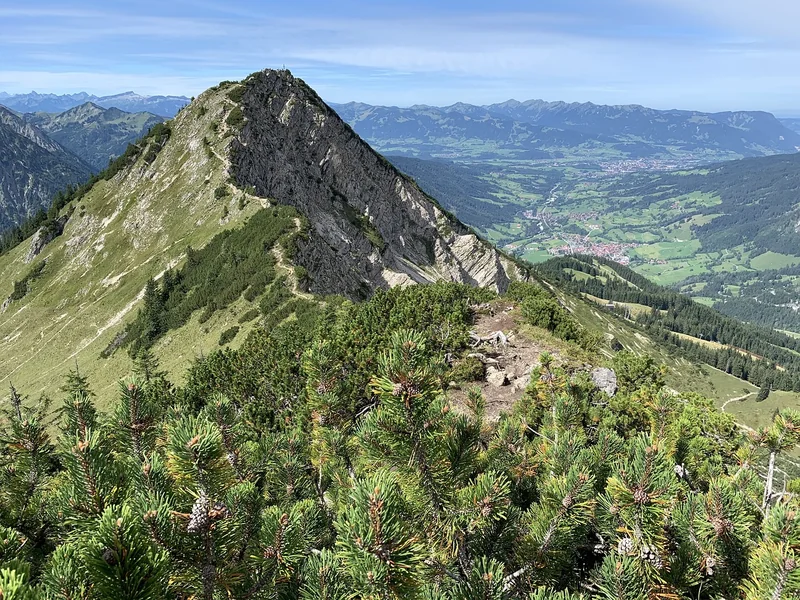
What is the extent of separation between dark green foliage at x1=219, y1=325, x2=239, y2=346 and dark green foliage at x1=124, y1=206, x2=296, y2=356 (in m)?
4.83

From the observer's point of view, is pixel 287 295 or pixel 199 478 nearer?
pixel 199 478

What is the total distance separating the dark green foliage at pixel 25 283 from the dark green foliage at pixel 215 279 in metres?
45.2

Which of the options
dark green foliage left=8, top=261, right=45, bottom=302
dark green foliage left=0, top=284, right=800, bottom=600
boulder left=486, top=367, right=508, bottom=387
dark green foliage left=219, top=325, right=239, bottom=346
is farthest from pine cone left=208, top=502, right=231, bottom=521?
dark green foliage left=8, top=261, right=45, bottom=302

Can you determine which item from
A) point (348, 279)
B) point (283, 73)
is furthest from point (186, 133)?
point (348, 279)

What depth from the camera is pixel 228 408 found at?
5648mm

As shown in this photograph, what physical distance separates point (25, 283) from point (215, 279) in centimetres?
6424

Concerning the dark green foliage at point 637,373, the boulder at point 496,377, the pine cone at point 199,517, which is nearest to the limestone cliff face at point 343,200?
the boulder at point 496,377

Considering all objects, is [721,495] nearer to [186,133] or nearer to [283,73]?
[186,133]

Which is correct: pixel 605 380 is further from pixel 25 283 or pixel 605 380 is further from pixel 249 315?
pixel 25 283

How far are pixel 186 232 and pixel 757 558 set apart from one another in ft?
305

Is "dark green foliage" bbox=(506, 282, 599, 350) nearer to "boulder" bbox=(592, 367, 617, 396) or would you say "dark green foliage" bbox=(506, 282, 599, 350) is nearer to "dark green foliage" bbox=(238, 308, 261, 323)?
"boulder" bbox=(592, 367, 617, 396)

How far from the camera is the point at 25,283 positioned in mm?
101500

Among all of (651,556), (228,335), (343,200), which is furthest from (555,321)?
(343,200)

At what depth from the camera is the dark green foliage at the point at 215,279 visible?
6275cm
